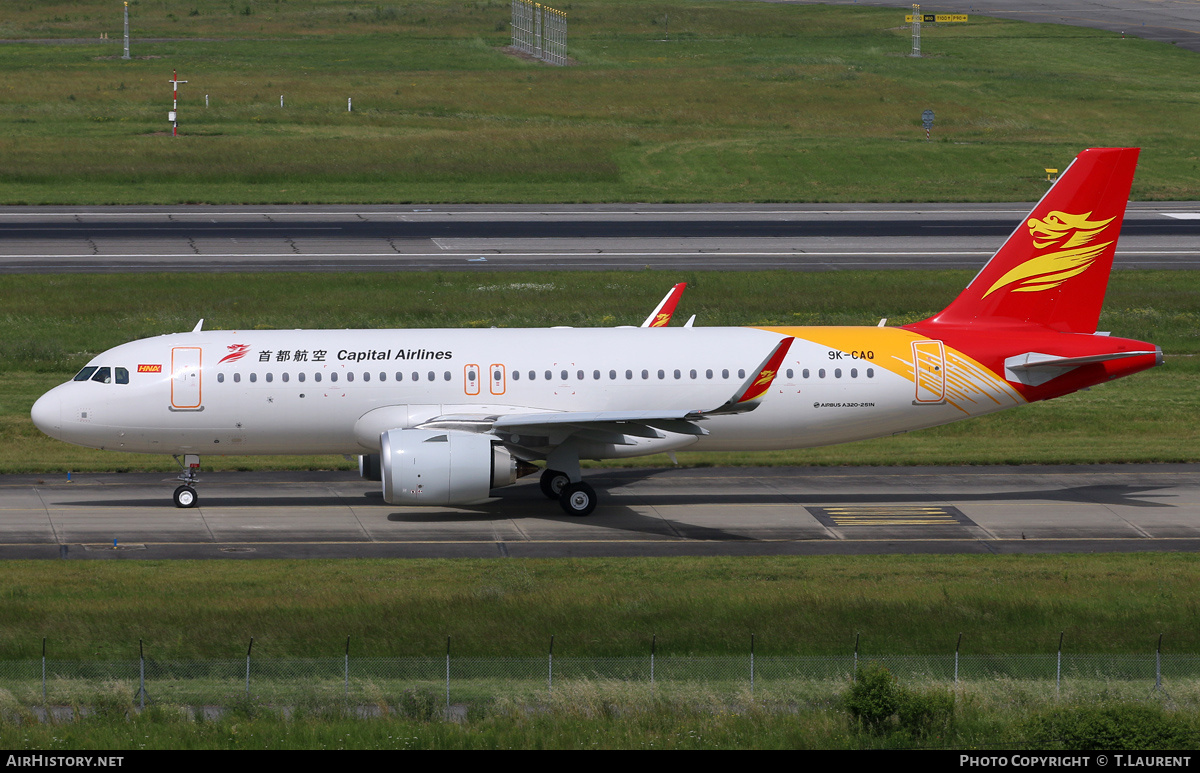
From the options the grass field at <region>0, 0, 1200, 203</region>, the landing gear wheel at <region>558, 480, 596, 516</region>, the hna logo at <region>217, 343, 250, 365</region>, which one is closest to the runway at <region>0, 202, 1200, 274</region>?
the grass field at <region>0, 0, 1200, 203</region>

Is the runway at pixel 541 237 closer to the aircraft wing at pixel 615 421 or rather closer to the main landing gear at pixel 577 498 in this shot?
the main landing gear at pixel 577 498

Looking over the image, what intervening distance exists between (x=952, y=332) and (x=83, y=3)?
17149 cm

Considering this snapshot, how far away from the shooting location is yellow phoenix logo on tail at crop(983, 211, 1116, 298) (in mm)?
38344

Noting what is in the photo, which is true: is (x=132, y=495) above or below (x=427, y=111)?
below

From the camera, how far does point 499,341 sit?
38062mm

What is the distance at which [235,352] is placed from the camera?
37.2m

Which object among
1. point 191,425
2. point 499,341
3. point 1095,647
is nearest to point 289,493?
point 191,425

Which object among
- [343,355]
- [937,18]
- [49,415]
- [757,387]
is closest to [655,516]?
[757,387]

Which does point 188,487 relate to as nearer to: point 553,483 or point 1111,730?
point 553,483

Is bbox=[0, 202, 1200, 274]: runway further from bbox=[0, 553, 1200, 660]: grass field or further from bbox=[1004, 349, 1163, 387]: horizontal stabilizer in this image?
bbox=[0, 553, 1200, 660]: grass field

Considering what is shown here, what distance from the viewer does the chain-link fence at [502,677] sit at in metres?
23.2

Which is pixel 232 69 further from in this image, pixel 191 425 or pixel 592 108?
pixel 191 425

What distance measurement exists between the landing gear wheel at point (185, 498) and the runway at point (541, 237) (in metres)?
29.3

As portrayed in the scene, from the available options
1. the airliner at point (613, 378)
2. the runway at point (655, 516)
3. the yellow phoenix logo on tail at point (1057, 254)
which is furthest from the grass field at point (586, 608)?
the yellow phoenix logo on tail at point (1057, 254)
